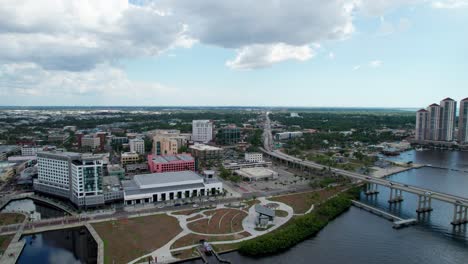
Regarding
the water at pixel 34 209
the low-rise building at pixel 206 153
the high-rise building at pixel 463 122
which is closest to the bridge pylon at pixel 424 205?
the low-rise building at pixel 206 153

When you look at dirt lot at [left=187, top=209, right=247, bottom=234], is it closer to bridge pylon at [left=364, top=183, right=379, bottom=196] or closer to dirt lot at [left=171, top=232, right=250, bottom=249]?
dirt lot at [left=171, top=232, right=250, bottom=249]

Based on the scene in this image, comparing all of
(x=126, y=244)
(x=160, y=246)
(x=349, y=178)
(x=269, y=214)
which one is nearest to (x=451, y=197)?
(x=349, y=178)

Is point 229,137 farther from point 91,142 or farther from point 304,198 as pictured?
point 304,198

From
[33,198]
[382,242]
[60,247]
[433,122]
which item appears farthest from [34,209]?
[433,122]

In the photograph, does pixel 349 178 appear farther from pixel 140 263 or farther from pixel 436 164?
pixel 140 263

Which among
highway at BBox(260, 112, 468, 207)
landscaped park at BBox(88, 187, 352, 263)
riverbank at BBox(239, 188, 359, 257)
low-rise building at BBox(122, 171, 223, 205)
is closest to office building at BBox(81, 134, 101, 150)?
low-rise building at BBox(122, 171, 223, 205)

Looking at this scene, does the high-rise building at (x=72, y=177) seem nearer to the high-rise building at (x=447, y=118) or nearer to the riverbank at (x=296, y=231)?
the riverbank at (x=296, y=231)
